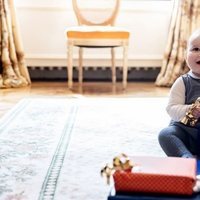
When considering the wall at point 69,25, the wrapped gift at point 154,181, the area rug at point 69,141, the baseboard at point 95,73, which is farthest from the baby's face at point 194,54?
the baseboard at point 95,73

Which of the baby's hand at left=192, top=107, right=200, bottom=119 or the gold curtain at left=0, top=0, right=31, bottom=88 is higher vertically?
the baby's hand at left=192, top=107, right=200, bottom=119

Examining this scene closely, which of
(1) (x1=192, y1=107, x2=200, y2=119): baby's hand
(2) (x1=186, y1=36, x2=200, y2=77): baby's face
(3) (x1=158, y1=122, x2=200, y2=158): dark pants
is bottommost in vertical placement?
(3) (x1=158, y1=122, x2=200, y2=158): dark pants

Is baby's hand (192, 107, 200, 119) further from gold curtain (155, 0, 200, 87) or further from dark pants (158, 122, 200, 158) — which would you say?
gold curtain (155, 0, 200, 87)

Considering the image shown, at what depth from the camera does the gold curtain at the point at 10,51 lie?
3.42 metres

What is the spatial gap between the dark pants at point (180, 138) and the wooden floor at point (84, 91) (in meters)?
1.44

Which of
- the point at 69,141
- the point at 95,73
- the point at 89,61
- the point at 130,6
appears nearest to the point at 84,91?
the point at 89,61

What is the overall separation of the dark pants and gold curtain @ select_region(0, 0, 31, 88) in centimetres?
217

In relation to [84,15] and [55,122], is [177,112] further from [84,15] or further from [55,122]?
[84,15]

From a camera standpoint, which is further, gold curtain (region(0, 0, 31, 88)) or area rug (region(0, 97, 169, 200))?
gold curtain (region(0, 0, 31, 88))

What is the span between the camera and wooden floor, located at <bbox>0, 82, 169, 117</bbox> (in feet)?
9.94

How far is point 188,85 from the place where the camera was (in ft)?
4.75

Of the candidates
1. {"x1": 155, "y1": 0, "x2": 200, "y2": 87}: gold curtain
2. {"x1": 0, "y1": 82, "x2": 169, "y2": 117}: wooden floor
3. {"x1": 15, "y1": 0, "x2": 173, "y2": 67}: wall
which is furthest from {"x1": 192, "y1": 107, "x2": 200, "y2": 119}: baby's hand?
{"x1": 15, "y1": 0, "x2": 173, "y2": 67}: wall

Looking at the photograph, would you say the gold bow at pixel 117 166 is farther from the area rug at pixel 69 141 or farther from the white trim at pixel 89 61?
the white trim at pixel 89 61

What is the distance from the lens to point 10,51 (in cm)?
350
